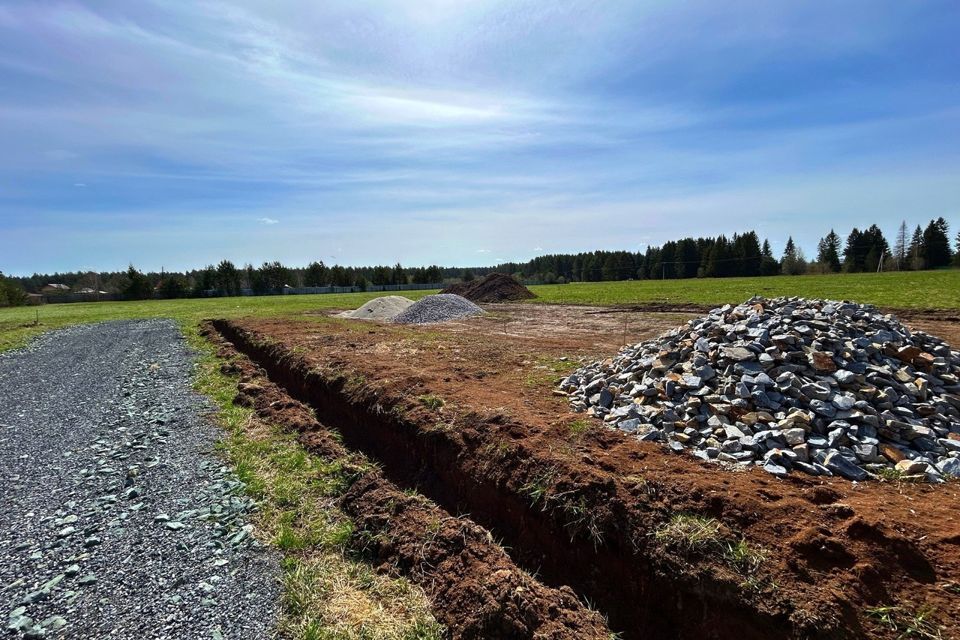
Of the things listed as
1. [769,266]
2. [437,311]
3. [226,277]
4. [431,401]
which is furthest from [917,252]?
A: [226,277]

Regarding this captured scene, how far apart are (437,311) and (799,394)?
1688cm

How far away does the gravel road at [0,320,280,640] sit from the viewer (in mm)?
3223

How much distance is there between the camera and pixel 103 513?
4566mm

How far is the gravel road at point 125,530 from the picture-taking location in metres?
3.22

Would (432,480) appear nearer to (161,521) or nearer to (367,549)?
(367,549)

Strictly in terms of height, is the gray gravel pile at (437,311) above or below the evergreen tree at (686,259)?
below

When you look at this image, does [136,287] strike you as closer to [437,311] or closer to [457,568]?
[437,311]

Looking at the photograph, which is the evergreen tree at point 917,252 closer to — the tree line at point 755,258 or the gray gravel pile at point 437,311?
the tree line at point 755,258

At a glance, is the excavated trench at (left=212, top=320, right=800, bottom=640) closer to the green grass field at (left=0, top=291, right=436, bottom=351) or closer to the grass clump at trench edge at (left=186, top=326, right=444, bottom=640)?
the grass clump at trench edge at (left=186, top=326, right=444, bottom=640)

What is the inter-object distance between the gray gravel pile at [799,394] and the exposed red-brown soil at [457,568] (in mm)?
2015

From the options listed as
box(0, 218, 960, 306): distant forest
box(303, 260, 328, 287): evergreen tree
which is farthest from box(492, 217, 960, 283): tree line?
box(303, 260, 328, 287): evergreen tree

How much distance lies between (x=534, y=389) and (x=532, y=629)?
404cm

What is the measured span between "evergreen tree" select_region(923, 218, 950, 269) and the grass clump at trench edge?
80.9 m

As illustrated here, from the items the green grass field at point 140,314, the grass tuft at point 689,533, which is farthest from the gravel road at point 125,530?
the green grass field at point 140,314
